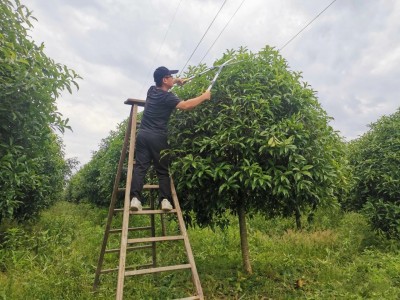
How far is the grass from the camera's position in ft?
18.7

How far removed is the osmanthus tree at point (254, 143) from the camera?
4.82 metres

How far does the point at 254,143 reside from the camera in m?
4.99

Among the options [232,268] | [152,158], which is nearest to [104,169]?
[232,268]

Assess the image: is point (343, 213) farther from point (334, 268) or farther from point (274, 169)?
point (274, 169)

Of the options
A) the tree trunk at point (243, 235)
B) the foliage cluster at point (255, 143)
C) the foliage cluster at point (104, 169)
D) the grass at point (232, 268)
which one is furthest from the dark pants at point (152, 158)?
the foliage cluster at point (104, 169)

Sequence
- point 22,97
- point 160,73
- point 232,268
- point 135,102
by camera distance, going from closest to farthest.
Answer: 1. point 22,97
2. point 160,73
3. point 135,102
4. point 232,268

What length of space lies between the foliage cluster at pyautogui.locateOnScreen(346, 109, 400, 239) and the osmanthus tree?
281 centimetres

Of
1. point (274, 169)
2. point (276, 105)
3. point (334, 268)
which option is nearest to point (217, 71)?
point (276, 105)

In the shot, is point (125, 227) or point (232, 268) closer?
point (125, 227)

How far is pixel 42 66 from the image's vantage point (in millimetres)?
4457

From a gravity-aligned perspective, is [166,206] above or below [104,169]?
below

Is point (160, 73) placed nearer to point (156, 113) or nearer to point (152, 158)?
point (156, 113)

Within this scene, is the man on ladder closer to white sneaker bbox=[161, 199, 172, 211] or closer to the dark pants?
the dark pants

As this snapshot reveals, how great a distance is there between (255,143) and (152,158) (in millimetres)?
1639
